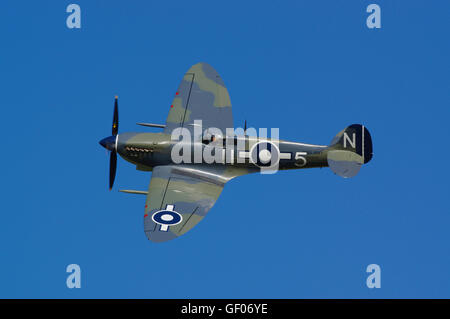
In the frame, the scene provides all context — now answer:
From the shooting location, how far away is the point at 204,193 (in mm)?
20781

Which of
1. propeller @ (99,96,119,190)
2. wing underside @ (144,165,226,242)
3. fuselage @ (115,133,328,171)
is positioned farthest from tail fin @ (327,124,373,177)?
propeller @ (99,96,119,190)

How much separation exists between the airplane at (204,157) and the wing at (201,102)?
54 mm

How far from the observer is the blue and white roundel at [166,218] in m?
19.7

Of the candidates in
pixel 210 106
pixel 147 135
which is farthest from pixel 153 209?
pixel 210 106

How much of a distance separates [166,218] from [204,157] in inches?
85.4

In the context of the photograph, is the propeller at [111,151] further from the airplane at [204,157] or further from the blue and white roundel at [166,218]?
the blue and white roundel at [166,218]

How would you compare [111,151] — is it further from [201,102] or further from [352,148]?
[352,148]

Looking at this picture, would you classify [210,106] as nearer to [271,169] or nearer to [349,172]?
[271,169]

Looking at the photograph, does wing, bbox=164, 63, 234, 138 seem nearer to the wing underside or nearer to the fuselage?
the fuselage

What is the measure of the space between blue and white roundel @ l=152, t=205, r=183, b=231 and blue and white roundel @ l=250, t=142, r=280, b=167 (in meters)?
2.59

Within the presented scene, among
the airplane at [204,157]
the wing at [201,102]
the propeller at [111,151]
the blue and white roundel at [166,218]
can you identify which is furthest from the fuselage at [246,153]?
the blue and white roundel at [166,218]

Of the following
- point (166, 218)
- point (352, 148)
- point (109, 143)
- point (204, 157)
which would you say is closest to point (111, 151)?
point (109, 143)

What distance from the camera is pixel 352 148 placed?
69.4ft

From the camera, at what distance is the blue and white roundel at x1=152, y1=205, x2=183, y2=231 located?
19.7 metres
